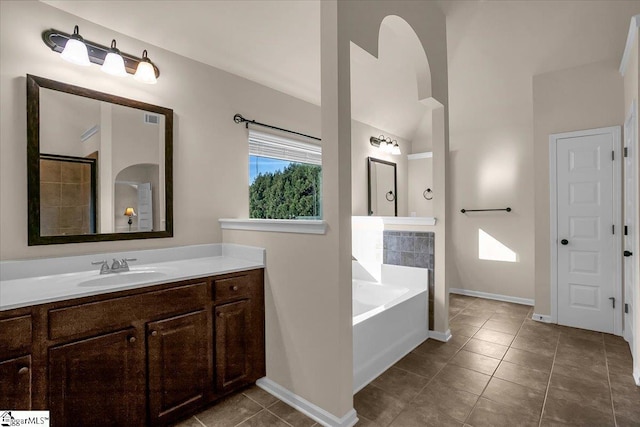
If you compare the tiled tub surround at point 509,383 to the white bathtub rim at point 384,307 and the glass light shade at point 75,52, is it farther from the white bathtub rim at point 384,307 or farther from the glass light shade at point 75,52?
the glass light shade at point 75,52

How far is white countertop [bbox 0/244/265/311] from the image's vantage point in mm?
1481

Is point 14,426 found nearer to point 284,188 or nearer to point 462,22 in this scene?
point 284,188

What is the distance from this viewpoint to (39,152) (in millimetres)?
1843

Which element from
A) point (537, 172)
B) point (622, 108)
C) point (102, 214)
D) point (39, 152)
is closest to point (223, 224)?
point (102, 214)

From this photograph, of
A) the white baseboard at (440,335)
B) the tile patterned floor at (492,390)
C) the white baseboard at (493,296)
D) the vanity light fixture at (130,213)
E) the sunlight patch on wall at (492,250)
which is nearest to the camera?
the tile patterned floor at (492,390)

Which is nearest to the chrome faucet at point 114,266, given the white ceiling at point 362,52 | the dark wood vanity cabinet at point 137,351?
the dark wood vanity cabinet at point 137,351

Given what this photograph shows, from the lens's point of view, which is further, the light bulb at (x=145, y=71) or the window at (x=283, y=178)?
the window at (x=283, y=178)

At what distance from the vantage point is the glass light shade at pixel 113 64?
2.00 metres

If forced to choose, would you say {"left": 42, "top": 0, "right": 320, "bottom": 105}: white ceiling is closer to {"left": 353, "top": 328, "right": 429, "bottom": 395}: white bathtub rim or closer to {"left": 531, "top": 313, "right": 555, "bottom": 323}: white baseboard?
{"left": 353, "top": 328, "right": 429, "bottom": 395}: white bathtub rim

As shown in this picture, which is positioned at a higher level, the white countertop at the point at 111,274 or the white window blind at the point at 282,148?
the white window blind at the point at 282,148

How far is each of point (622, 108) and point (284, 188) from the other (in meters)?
3.40

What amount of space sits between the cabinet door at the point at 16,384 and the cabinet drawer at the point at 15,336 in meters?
0.04

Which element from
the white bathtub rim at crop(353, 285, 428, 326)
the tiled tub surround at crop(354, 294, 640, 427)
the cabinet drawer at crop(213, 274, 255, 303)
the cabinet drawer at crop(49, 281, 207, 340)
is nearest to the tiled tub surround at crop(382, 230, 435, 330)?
the white bathtub rim at crop(353, 285, 428, 326)

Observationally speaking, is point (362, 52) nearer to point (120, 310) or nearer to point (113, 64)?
point (113, 64)
